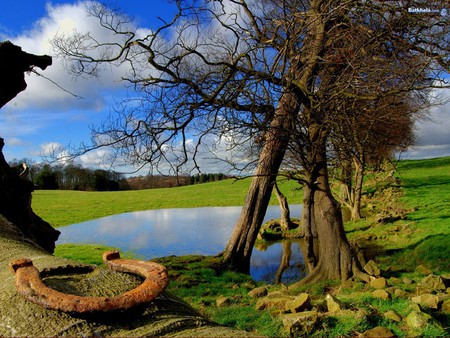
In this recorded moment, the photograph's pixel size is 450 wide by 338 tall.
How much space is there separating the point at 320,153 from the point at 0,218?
640cm

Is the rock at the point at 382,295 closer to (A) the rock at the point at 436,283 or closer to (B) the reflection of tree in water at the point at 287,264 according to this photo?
(A) the rock at the point at 436,283

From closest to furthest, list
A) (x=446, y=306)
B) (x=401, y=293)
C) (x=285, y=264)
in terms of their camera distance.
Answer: (x=446, y=306) → (x=401, y=293) → (x=285, y=264)

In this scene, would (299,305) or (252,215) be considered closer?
(299,305)

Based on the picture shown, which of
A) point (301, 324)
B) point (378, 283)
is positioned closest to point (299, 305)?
point (301, 324)

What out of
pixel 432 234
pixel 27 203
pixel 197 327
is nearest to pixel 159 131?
pixel 27 203

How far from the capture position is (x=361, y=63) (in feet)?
20.6

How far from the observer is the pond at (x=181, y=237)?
13.5m

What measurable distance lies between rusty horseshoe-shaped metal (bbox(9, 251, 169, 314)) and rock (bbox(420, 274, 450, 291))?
7.04 metres

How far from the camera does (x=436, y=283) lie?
7336mm

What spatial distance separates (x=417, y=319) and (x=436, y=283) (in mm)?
2906

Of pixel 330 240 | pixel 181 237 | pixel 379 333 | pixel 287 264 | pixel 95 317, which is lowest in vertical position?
pixel 287 264

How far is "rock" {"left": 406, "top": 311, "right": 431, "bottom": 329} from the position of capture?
4.82m

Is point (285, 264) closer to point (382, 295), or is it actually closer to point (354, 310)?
point (382, 295)

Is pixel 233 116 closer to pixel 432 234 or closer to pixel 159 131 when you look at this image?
pixel 159 131
